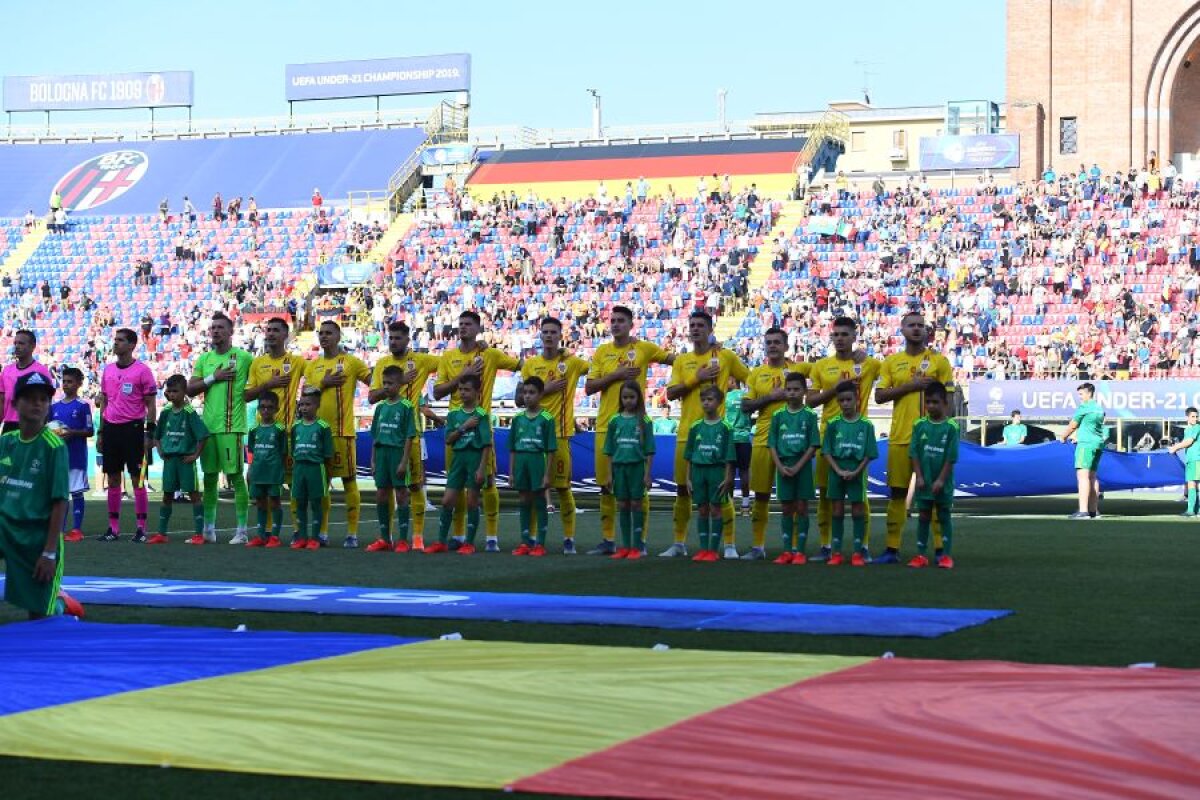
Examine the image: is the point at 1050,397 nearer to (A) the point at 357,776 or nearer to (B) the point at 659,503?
(B) the point at 659,503

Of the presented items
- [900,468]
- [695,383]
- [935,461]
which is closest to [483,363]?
[695,383]

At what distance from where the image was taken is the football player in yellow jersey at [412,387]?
46.3 feet

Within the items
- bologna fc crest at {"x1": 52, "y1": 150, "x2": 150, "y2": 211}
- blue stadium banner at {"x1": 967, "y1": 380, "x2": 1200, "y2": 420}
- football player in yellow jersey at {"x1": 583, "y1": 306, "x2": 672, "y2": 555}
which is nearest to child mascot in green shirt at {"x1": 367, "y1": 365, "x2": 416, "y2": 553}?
football player in yellow jersey at {"x1": 583, "y1": 306, "x2": 672, "y2": 555}

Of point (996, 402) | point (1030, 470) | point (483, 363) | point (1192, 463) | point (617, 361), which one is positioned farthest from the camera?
point (996, 402)

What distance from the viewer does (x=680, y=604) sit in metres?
9.53

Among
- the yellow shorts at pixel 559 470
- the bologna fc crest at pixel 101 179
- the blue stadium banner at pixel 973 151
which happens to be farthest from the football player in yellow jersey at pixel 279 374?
the bologna fc crest at pixel 101 179

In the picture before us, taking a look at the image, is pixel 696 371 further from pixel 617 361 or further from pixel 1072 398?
pixel 1072 398

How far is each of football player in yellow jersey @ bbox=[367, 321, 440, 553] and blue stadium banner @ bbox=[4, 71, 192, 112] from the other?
46065mm

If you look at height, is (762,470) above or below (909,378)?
below

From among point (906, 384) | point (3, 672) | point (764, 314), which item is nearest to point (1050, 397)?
point (764, 314)

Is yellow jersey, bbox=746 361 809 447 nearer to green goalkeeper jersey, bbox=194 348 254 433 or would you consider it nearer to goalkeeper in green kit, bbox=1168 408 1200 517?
green goalkeeper jersey, bbox=194 348 254 433

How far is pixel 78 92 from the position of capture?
59.8 meters

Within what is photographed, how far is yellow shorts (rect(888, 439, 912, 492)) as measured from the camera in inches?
506

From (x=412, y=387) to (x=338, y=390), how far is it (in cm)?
65
